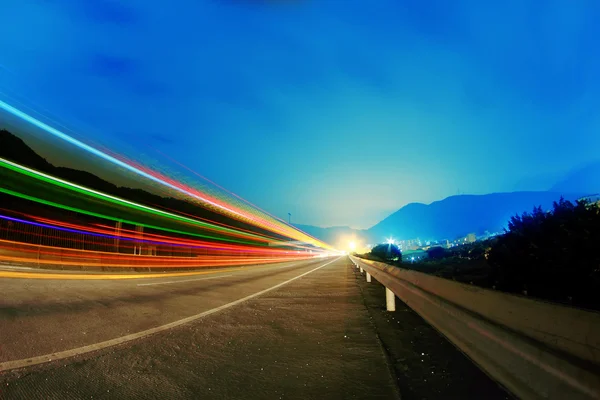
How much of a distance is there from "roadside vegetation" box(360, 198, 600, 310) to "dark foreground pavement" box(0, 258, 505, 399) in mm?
7974

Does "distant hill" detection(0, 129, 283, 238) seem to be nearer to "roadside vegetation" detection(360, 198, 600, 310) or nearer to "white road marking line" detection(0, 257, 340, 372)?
"white road marking line" detection(0, 257, 340, 372)

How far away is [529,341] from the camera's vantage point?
275cm

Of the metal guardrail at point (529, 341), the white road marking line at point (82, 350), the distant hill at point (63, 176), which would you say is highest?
the distant hill at point (63, 176)

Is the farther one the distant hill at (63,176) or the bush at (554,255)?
the distant hill at (63,176)

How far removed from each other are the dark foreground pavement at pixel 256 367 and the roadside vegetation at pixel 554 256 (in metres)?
7.97

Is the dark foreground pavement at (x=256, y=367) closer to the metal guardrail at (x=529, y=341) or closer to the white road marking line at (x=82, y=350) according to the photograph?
the white road marking line at (x=82, y=350)

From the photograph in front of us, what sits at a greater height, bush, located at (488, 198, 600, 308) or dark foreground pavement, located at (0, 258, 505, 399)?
bush, located at (488, 198, 600, 308)

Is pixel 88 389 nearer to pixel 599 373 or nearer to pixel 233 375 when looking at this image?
pixel 233 375

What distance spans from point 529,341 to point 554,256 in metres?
18.2

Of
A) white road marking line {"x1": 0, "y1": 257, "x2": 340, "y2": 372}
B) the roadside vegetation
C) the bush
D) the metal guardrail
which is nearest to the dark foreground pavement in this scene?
white road marking line {"x1": 0, "y1": 257, "x2": 340, "y2": 372}

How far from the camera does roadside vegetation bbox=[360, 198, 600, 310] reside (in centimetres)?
1462

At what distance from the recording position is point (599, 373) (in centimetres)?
207

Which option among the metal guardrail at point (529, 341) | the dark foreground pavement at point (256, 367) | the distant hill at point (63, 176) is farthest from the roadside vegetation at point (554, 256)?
the distant hill at point (63, 176)

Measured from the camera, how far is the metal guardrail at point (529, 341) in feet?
7.39
